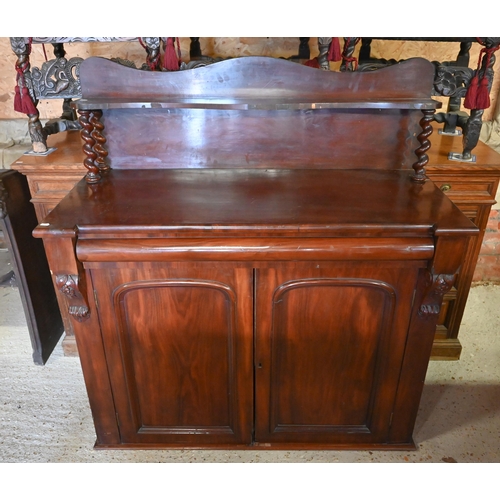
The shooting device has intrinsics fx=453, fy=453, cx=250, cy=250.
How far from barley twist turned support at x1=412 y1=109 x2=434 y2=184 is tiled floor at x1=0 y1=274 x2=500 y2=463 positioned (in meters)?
0.99

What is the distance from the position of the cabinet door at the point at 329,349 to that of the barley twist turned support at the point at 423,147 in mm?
402

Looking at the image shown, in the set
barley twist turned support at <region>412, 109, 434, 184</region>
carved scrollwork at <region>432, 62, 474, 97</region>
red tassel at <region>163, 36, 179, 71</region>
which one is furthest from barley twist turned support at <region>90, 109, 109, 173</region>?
carved scrollwork at <region>432, 62, 474, 97</region>

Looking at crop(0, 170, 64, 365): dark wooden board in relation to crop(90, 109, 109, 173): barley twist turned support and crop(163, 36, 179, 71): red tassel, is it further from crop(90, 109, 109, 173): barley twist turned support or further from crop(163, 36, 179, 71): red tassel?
crop(163, 36, 179, 71): red tassel

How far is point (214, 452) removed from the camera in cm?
168

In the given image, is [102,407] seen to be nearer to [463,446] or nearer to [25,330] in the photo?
[25,330]

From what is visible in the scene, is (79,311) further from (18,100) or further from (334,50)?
(334,50)

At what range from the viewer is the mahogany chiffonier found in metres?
1.27

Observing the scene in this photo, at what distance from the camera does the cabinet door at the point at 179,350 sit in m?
1.34

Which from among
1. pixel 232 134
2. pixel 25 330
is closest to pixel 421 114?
pixel 232 134

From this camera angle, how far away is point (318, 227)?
1.25 meters

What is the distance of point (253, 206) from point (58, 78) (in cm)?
96

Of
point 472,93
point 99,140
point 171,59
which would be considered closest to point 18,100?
point 99,140

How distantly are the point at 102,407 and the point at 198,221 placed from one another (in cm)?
78

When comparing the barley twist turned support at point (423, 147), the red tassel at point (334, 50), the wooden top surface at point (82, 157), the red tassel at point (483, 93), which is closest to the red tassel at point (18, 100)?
the wooden top surface at point (82, 157)
